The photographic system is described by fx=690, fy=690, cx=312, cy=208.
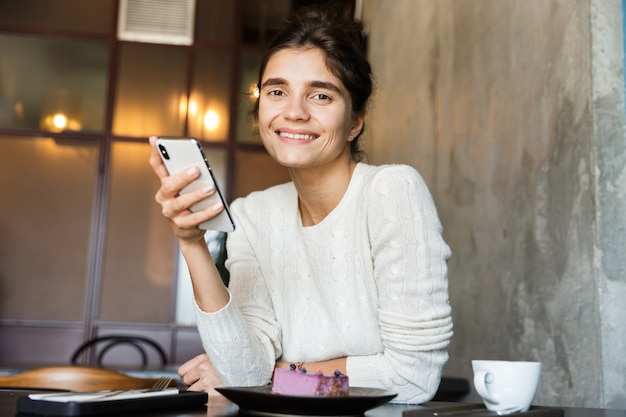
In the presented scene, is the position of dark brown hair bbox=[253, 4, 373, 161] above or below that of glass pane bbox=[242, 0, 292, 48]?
below

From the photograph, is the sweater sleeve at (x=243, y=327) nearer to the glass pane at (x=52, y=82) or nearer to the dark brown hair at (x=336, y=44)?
the dark brown hair at (x=336, y=44)

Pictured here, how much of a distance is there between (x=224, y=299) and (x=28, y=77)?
174 inches

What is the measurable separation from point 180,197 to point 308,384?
0.38m

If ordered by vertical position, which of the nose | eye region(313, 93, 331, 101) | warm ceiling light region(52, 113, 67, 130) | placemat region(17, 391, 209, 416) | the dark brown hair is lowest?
placemat region(17, 391, 209, 416)

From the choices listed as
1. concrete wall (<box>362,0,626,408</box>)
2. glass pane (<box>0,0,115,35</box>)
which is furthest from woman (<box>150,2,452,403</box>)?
glass pane (<box>0,0,115,35</box>)

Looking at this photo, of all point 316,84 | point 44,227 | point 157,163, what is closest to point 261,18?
point 44,227

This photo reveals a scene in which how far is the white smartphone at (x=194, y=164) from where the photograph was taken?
0.96 m

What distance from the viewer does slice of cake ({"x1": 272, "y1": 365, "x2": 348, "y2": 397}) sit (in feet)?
2.69

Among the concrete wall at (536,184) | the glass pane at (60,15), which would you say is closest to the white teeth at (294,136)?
the concrete wall at (536,184)

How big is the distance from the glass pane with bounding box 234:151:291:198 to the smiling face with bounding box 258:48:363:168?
3565 mm

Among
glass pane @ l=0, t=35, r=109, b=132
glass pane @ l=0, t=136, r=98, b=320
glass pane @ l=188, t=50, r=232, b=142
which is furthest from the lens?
glass pane @ l=188, t=50, r=232, b=142

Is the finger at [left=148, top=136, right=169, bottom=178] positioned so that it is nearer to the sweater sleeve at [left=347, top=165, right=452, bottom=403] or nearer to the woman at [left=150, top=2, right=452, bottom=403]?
the woman at [left=150, top=2, right=452, bottom=403]

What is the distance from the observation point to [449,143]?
2.88 m

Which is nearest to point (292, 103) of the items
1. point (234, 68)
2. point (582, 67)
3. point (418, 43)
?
point (582, 67)
